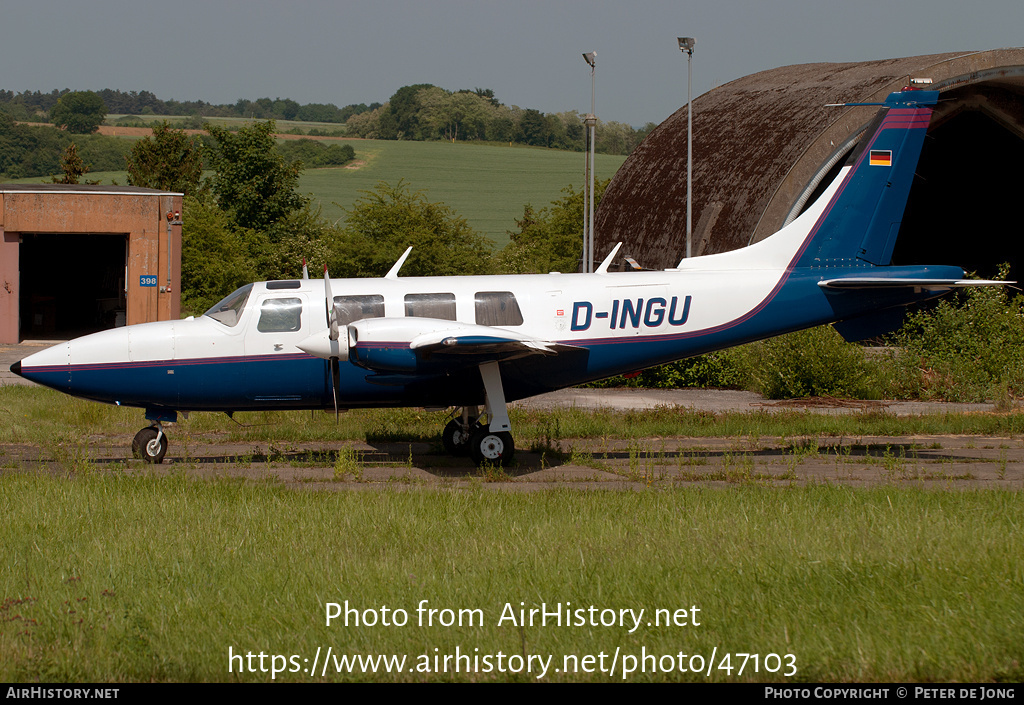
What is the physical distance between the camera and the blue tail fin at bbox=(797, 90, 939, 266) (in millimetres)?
16281

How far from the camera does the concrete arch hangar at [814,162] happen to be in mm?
26375

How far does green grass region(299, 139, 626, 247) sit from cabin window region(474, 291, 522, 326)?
223ft

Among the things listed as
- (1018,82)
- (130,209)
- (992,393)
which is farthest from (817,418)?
(130,209)

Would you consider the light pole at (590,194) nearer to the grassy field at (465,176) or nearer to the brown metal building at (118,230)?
the brown metal building at (118,230)

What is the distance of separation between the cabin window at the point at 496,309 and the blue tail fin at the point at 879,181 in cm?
573

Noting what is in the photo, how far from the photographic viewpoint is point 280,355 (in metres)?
14.6

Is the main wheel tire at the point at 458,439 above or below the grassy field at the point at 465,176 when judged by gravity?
below

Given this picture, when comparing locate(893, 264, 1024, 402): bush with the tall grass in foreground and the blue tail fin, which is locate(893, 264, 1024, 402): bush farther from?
the tall grass in foreground

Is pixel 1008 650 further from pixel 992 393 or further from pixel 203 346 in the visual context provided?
pixel 992 393

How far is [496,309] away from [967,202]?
90.9 ft

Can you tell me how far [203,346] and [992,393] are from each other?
59.4ft

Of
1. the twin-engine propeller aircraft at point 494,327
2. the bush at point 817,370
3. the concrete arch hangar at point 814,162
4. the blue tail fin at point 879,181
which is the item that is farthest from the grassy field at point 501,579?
the concrete arch hangar at point 814,162

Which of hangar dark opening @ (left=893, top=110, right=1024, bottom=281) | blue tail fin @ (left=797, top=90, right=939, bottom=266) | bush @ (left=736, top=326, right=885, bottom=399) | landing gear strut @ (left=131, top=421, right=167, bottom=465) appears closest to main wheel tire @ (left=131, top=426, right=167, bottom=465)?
landing gear strut @ (left=131, top=421, right=167, bottom=465)

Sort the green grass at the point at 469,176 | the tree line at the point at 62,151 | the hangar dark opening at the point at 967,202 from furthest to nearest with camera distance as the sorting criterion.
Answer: the tree line at the point at 62,151, the green grass at the point at 469,176, the hangar dark opening at the point at 967,202
